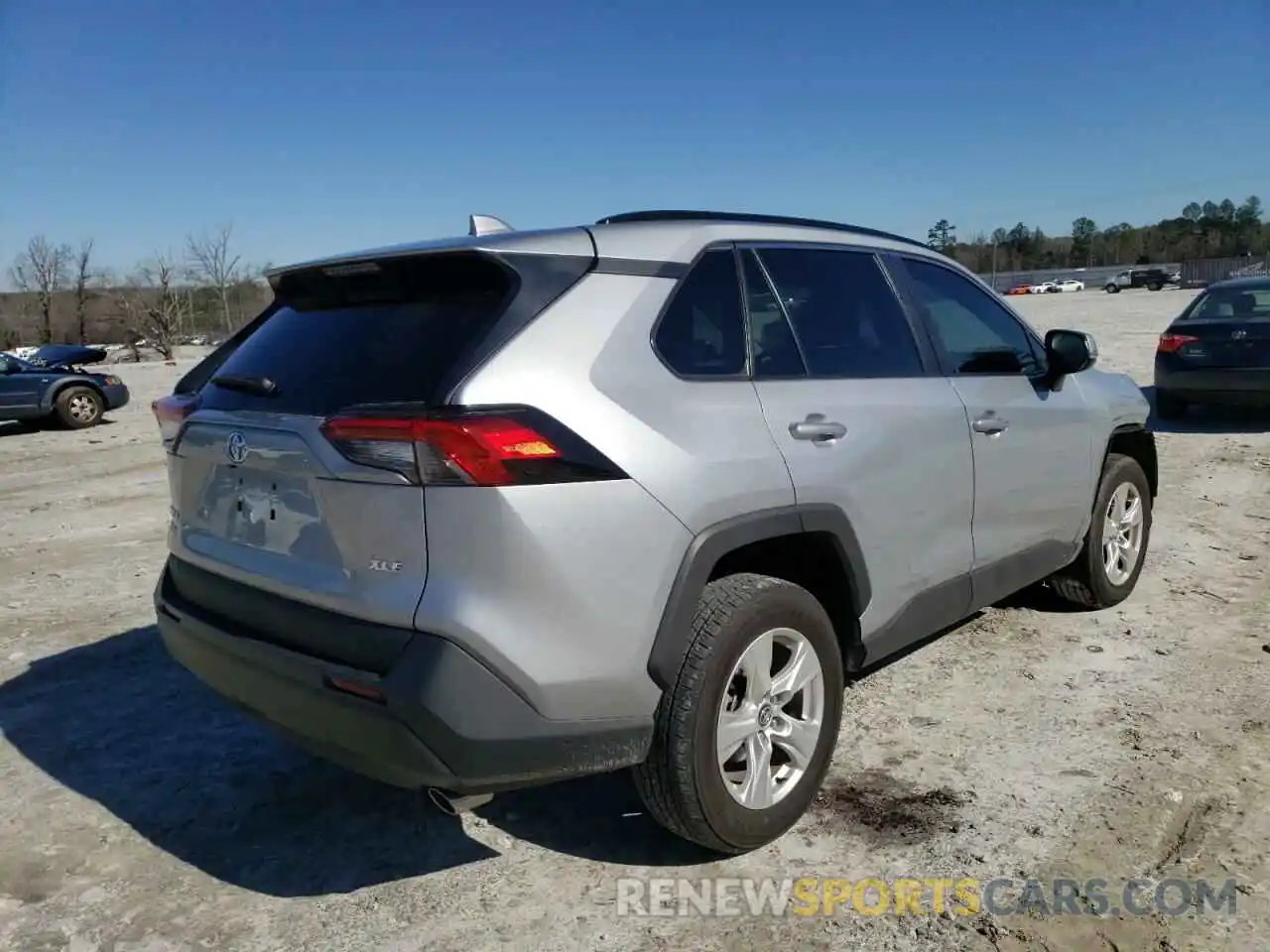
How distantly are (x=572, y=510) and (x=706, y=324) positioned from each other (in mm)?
832

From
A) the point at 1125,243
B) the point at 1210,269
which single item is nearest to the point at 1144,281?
the point at 1210,269

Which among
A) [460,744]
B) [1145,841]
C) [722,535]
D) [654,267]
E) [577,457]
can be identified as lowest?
[1145,841]

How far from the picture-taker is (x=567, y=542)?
2.28 metres

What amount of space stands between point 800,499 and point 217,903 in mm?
2049

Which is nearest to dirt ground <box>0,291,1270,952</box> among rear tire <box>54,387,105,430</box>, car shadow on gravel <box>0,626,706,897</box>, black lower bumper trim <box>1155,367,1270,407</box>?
car shadow on gravel <box>0,626,706,897</box>

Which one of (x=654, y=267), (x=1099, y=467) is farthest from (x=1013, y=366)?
(x=654, y=267)

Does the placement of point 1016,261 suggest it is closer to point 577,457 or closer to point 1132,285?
point 1132,285

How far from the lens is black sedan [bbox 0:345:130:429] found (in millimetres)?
13938

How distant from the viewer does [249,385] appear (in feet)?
9.01

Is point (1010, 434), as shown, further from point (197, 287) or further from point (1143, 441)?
point (197, 287)

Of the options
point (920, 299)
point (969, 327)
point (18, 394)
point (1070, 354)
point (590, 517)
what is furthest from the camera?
point (18, 394)

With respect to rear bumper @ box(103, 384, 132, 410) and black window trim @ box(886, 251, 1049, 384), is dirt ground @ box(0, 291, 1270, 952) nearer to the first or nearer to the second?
black window trim @ box(886, 251, 1049, 384)

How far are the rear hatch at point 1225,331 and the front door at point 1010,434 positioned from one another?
6.20m

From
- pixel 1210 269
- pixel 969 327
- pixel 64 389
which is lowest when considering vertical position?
pixel 64 389
